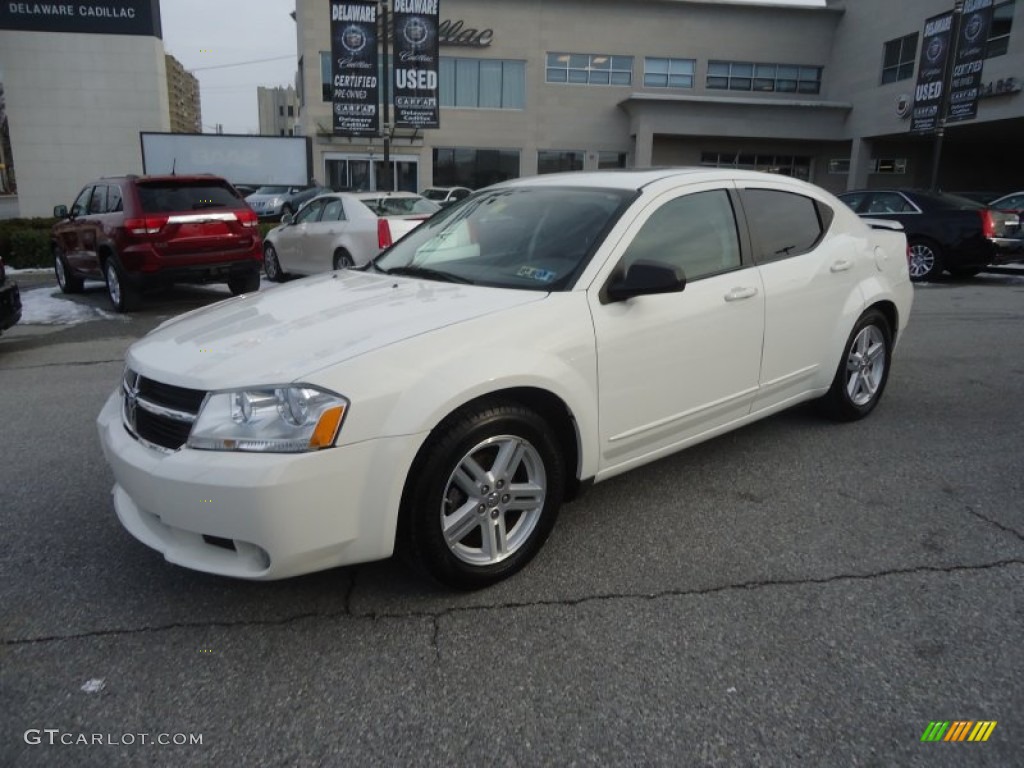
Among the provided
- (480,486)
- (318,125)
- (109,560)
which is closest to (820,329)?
(480,486)

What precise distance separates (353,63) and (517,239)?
60.7 feet

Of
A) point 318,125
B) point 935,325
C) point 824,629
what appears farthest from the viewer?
point 318,125

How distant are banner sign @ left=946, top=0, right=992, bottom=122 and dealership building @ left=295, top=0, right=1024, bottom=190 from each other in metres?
14.0

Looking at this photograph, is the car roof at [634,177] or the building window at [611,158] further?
the building window at [611,158]

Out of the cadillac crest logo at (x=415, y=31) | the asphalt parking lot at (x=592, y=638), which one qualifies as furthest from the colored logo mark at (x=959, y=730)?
the cadillac crest logo at (x=415, y=31)

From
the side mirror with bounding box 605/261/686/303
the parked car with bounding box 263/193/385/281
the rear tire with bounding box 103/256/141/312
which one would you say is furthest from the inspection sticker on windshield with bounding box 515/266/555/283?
the rear tire with bounding box 103/256/141/312

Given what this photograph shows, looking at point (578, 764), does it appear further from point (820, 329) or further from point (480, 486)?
point (820, 329)

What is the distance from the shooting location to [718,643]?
2.70m

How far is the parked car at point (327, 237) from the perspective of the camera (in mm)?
11078

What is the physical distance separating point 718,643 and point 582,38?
128 ft

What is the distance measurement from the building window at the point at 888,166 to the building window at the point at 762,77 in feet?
17.1

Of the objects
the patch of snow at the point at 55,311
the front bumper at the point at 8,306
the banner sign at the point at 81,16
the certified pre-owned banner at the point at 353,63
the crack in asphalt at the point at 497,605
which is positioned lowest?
the patch of snow at the point at 55,311

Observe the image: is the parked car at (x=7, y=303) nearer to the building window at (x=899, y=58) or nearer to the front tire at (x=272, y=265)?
the front tire at (x=272, y=265)

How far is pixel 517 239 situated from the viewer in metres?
3.82
